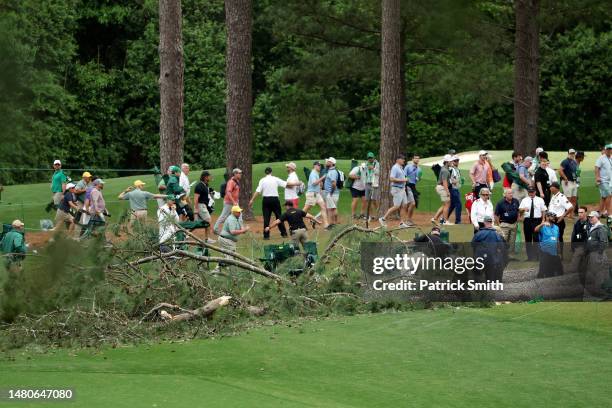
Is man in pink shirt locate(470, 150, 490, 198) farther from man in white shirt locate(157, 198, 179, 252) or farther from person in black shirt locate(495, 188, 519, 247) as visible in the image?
man in white shirt locate(157, 198, 179, 252)

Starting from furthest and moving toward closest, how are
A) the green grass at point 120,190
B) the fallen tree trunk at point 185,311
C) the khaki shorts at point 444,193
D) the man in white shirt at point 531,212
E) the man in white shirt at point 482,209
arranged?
the green grass at point 120,190 < the khaki shorts at point 444,193 < the man in white shirt at point 531,212 < the man in white shirt at point 482,209 < the fallen tree trunk at point 185,311

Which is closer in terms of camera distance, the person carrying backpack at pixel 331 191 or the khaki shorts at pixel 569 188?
the khaki shorts at pixel 569 188

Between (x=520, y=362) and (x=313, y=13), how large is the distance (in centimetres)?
2581

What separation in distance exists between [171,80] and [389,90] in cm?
650

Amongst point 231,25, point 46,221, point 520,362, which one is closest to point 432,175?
point 231,25

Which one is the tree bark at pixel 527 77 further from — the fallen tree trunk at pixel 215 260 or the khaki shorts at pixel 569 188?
the fallen tree trunk at pixel 215 260

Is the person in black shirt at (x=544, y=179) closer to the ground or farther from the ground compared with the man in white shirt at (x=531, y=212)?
farther from the ground

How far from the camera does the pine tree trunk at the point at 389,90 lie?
30531 mm

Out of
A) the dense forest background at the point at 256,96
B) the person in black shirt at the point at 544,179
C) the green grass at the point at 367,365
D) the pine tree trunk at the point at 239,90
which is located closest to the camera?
the green grass at the point at 367,365

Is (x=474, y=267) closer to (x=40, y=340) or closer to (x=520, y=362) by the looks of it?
(x=520, y=362)

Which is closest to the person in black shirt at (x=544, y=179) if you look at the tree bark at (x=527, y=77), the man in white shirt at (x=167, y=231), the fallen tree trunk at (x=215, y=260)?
the tree bark at (x=527, y=77)

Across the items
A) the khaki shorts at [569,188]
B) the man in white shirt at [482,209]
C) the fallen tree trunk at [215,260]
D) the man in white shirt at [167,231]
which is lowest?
the fallen tree trunk at [215,260]

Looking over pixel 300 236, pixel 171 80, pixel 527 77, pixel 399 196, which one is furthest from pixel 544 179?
pixel 527 77

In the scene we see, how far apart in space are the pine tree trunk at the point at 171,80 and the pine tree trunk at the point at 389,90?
5.74m
